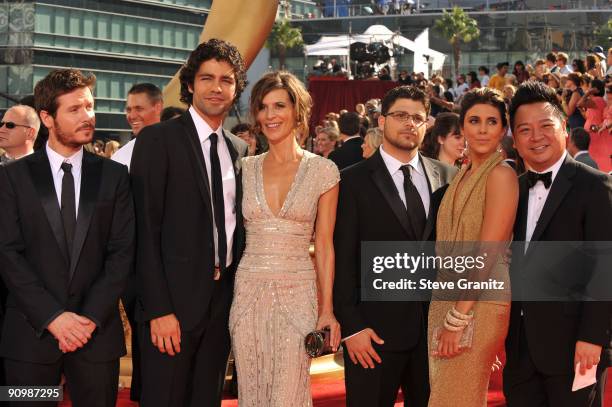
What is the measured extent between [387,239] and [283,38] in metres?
51.1

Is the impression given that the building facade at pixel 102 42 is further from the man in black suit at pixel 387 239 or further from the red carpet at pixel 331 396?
the man in black suit at pixel 387 239

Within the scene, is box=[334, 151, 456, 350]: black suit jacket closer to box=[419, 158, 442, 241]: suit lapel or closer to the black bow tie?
box=[419, 158, 442, 241]: suit lapel

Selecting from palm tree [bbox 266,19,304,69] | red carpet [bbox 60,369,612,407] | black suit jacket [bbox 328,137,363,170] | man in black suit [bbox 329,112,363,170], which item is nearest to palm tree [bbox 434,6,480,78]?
palm tree [bbox 266,19,304,69]

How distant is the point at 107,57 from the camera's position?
Answer: 151ft

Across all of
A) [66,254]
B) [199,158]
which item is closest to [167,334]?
[66,254]

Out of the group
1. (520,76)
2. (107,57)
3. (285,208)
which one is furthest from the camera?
(107,57)

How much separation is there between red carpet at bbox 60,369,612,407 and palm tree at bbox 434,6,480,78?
50.0 metres

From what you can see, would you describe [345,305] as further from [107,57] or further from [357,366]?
[107,57]

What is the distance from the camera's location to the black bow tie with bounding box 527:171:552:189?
10.9ft

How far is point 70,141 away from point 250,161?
70 centimetres

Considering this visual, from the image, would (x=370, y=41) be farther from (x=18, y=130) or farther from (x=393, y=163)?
(x=393, y=163)

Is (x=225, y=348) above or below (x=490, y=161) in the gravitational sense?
below

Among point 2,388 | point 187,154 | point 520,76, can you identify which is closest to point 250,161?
point 187,154

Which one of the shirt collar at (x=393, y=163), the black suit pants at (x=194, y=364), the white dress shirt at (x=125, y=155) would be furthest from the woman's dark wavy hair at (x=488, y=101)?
the white dress shirt at (x=125, y=155)
